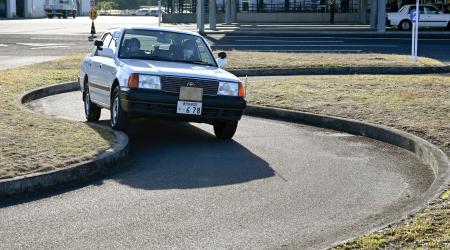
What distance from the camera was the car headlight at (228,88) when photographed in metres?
10.6

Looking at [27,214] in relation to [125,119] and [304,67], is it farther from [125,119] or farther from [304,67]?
[304,67]

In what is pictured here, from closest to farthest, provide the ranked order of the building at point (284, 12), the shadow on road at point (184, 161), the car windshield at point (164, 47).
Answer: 1. the shadow on road at point (184, 161)
2. the car windshield at point (164, 47)
3. the building at point (284, 12)

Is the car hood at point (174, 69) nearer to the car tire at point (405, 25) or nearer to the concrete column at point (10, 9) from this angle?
the car tire at point (405, 25)

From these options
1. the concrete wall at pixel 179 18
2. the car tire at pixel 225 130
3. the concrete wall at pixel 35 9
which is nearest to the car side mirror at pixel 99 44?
the car tire at pixel 225 130

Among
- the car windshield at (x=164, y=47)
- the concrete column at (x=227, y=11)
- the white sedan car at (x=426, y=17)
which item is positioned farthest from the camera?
the concrete column at (x=227, y=11)

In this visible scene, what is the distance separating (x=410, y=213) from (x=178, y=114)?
464 centimetres

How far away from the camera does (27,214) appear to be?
686cm

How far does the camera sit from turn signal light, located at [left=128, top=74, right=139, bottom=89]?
10.4 meters

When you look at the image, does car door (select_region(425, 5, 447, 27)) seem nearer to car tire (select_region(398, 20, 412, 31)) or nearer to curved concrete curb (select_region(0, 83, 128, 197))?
car tire (select_region(398, 20, 412, 31))

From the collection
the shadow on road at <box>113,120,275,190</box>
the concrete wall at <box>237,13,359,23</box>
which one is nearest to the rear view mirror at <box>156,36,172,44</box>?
the shadow on road at <box>113,120,275,190</box>

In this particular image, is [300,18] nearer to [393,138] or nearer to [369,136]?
[369,136]

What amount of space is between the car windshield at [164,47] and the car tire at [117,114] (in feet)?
2.65

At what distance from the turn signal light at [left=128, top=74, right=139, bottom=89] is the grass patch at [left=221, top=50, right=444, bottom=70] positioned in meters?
10.7

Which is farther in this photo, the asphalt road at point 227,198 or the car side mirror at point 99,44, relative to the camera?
the car side mirror at point 99,44
